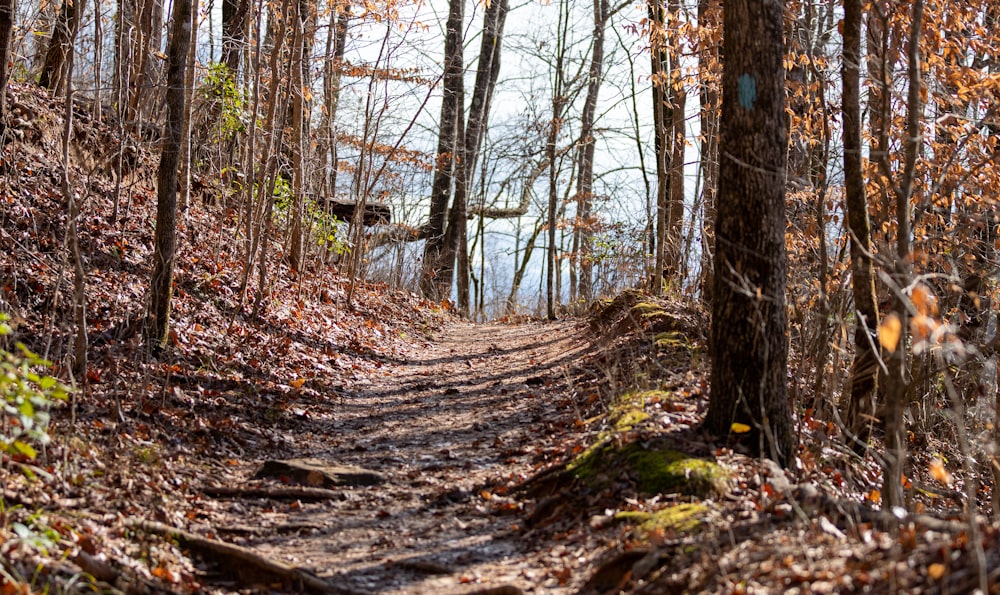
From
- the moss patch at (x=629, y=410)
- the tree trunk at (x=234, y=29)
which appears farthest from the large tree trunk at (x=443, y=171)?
the moss patch at (x=629, y=410)

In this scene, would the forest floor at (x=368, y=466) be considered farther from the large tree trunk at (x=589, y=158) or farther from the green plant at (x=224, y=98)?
the large tree trunk at (x=589, y=158)

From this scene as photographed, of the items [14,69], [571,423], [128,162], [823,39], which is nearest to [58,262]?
[128,162]

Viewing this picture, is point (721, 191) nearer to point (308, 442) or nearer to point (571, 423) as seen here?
point (571, 423)

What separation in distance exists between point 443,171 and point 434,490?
13.8 meters

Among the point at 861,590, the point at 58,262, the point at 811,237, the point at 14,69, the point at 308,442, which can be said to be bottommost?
the point at 308,442

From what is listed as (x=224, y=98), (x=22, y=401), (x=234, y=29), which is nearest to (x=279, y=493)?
(x=22, y=401)

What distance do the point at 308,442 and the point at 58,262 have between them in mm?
3367

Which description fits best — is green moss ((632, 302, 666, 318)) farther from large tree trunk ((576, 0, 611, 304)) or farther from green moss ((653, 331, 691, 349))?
large tree trunk ((576, 0, 611, 304))

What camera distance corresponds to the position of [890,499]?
5.25 m

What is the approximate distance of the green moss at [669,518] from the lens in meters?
4.43

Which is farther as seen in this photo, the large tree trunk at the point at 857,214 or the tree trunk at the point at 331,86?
the tree trunk at the point at 331,86

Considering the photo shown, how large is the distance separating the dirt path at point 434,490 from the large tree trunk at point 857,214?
2.74 metres

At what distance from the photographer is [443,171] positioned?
1916 cm

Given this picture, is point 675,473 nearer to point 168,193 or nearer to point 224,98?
point 168,193
